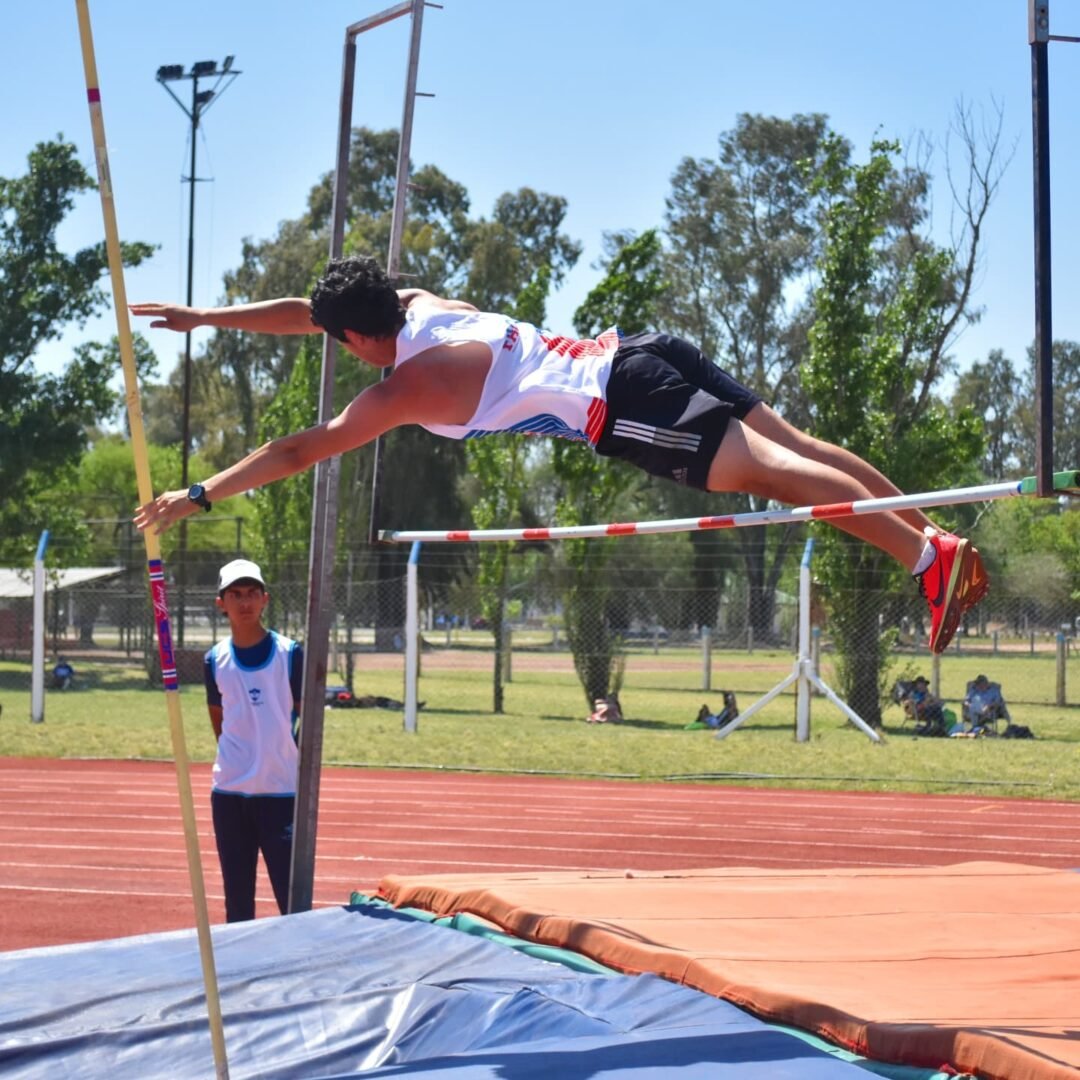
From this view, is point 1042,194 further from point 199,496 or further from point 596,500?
point 596,500

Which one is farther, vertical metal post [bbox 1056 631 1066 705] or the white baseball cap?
Result: vertical metal post [bbox 1056 631 1066 705]

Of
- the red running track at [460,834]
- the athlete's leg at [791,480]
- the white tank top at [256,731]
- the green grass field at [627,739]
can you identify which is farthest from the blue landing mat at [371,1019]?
the green grass field at [627,739]

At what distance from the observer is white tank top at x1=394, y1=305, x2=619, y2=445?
3.42 meters

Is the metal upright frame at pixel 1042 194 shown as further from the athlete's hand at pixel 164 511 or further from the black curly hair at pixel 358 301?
the athlete's hand at pixel 164 511

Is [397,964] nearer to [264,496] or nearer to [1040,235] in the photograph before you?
[1040,235]

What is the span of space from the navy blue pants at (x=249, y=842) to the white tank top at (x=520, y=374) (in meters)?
1.53

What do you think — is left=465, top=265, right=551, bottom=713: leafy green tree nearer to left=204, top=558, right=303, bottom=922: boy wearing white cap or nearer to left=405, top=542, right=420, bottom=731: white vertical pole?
left=405, top=542, right=420, bottom=731: white vertical pole

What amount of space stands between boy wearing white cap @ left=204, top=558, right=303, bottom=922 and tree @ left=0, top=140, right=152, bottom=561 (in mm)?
18929

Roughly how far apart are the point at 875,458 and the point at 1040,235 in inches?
496

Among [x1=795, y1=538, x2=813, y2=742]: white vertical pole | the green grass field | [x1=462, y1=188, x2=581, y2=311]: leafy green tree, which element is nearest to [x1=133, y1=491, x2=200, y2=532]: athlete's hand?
the green grass field

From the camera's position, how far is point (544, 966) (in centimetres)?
349

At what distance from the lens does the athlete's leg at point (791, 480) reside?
133 inches

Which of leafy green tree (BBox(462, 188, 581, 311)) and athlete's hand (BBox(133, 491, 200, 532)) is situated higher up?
leafy green tree (BBox(462, 188, 581, 311))

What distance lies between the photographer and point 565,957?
11.6 feet
